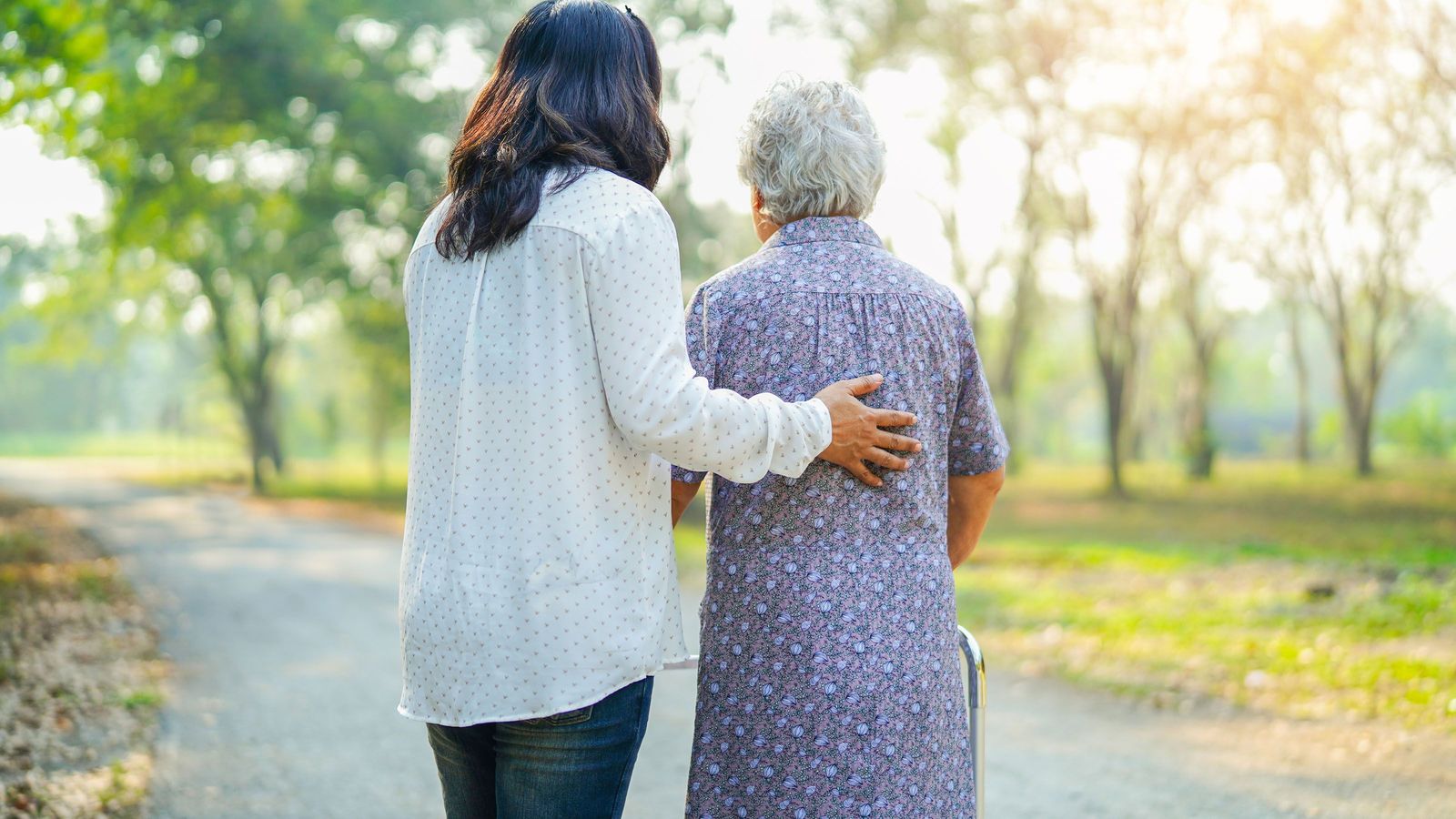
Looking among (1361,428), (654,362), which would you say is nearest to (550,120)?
(654,362)

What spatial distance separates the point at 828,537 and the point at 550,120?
2.59 feet

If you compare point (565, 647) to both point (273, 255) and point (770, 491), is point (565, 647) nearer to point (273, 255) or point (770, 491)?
point (770, 491)

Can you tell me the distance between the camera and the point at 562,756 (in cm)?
187

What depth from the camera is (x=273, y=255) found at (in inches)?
881

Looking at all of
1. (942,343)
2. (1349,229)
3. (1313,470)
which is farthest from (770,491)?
(1313,470)

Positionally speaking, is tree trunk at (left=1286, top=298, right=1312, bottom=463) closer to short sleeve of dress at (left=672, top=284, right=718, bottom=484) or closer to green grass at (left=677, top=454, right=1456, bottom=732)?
green grass at (left=677, top=454, right=1456, bottom=732)

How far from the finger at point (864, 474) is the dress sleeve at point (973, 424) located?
0.85 ft

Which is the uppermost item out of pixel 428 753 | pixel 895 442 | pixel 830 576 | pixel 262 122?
pixel 262 122

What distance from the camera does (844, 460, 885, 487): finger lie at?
2.04 meters

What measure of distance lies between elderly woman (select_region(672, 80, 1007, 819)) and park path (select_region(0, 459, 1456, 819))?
2.21m

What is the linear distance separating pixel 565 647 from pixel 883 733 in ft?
1.86

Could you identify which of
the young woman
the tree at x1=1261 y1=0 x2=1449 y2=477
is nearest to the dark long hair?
the young woman

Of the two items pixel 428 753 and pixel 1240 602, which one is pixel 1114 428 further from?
pixel 428 753

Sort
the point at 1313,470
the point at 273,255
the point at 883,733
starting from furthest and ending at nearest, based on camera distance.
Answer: the point at 1313,470 < the point at 273,255 < the point at 883,733
